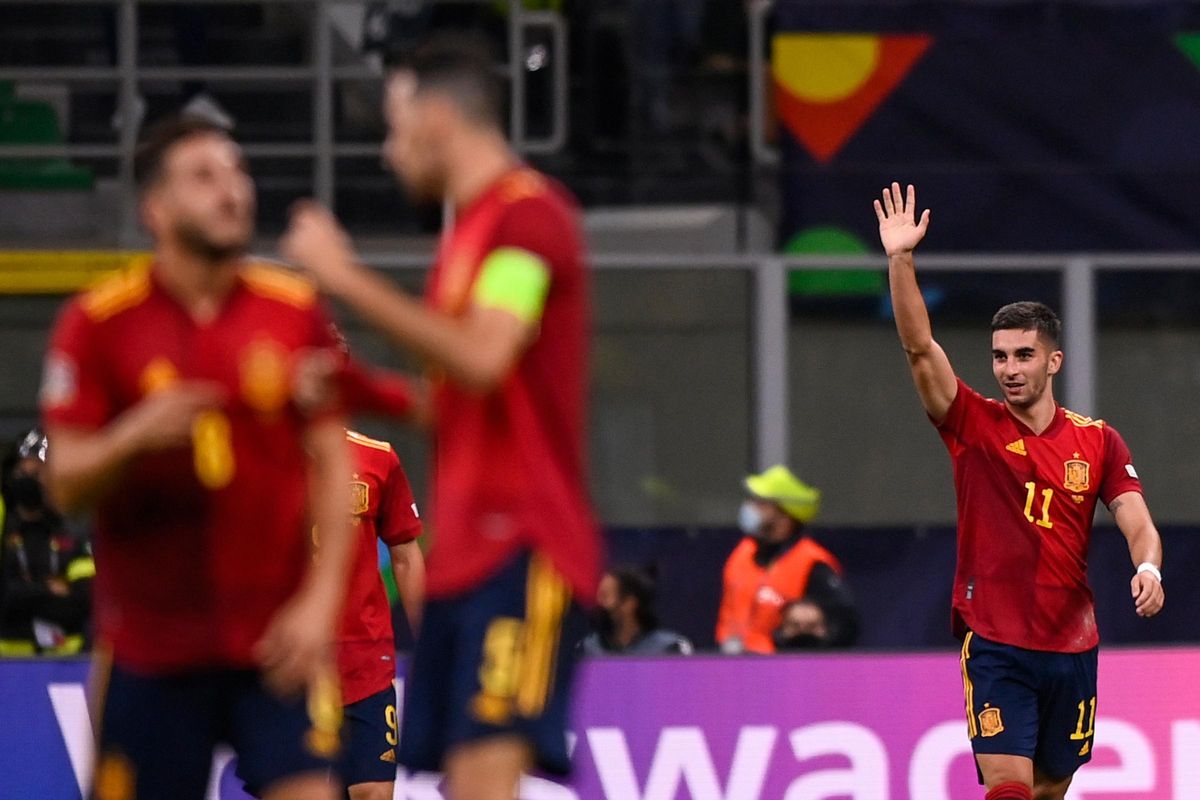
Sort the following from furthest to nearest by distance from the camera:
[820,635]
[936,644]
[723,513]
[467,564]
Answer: [723,513] → [936,644] → [820,635] → [467,564]

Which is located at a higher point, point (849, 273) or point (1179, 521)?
point (849, 273)

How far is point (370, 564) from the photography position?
26.2 feet

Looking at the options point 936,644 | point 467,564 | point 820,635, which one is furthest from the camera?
point 936,644

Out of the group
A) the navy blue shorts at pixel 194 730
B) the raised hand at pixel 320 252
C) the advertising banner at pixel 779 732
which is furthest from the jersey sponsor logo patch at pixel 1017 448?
the raised hand at pixel 320 252

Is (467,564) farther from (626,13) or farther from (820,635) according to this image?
(626,13)

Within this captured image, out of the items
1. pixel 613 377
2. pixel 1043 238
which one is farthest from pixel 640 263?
pixel 1043 238

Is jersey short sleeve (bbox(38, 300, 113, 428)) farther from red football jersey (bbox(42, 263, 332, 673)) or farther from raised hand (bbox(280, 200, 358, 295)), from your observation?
raised hand (bbox(280, 200, 358, 295))

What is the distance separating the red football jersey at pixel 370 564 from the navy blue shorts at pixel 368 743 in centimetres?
4

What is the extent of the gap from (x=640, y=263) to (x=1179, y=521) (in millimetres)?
3573

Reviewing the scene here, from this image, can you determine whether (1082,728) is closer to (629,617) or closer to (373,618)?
(373,618)

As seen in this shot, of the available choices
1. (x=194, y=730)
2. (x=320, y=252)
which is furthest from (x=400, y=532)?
(x=320, y=252)

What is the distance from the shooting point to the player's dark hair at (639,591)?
1084 centimetres

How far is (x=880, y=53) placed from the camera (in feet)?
A: 47.1

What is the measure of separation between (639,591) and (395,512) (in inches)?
117
